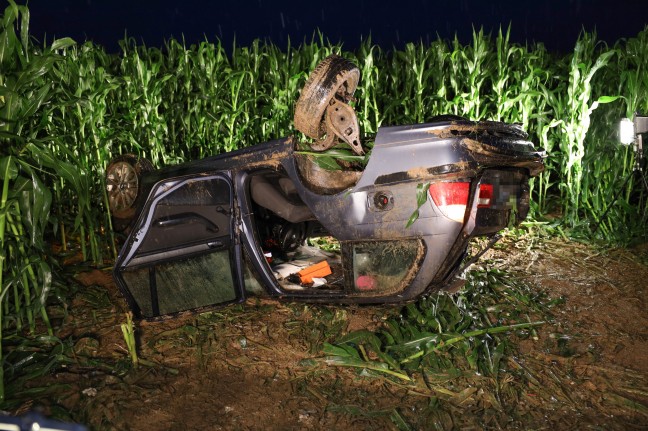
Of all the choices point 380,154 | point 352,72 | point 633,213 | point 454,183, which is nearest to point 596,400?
point 454,183

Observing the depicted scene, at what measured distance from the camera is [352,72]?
3.55 meters

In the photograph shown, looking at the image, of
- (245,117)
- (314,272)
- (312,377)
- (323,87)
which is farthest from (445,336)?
(245,117)

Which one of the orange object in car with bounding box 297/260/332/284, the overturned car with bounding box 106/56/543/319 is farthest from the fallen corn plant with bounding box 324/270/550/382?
the orange object in car with bounding box 297/260/332/284

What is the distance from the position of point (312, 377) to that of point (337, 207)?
3.54ft

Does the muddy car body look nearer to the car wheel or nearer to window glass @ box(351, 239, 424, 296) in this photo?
window glass @ box(351, 239, 424, 296)

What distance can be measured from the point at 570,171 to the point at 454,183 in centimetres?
382

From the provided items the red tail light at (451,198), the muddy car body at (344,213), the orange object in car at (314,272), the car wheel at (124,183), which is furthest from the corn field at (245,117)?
the red tail light at (451,198)

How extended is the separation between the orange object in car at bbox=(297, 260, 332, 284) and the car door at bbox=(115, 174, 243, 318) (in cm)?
68

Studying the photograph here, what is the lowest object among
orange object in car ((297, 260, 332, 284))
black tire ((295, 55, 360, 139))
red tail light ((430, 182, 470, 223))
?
orange object in car ((297, 260, 332, 284))

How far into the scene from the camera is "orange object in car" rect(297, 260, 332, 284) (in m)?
4.53

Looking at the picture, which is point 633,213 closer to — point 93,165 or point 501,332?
point 501,332

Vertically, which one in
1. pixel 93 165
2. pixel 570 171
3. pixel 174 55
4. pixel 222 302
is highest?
pixel 174 55

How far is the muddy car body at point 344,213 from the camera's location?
3273 mm

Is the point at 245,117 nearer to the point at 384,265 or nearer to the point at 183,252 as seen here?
the point at 183,252
